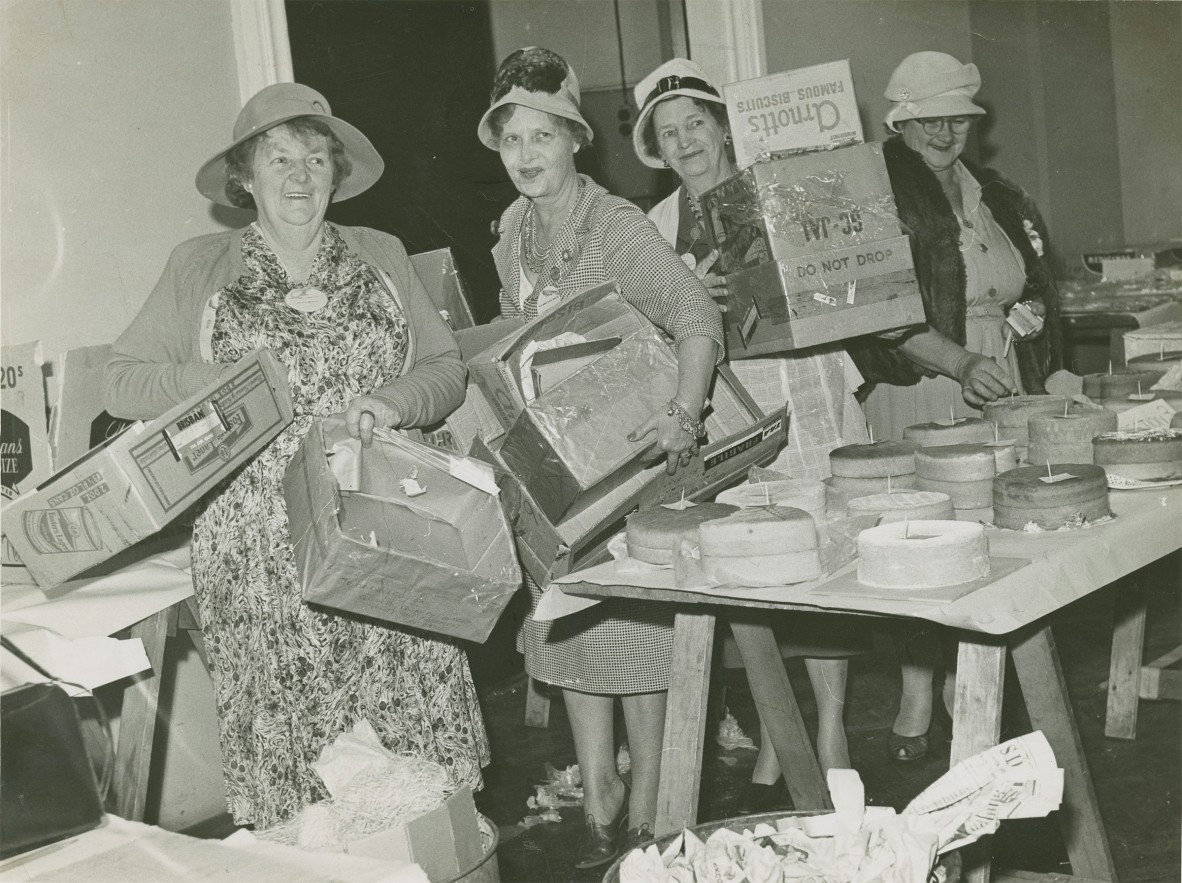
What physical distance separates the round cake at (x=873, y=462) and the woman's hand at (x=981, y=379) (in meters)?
0.75

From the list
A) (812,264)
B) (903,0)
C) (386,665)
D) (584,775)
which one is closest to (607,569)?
(386,665)

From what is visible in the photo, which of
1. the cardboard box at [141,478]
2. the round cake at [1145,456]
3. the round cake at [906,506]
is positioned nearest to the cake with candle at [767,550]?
the round cake at [906,506]

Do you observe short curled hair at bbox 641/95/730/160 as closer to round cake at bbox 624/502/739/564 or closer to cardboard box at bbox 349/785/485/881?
round cake at bbox 624/502/739/564

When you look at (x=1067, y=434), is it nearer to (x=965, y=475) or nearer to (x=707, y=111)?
(x=965, y=475)

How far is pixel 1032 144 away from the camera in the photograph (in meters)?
7.57

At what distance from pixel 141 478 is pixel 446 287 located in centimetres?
152

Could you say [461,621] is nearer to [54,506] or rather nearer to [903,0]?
[54,506]

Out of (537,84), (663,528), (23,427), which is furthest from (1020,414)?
(23,427)

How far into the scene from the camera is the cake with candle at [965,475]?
2605 millimetres

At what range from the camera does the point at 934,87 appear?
12.5ft

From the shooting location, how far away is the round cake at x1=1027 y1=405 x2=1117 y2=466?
2.74m

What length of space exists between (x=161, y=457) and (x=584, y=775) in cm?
144

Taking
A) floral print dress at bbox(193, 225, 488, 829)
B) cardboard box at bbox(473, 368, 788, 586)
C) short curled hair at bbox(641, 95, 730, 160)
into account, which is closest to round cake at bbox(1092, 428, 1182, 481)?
cardboard box at bbox(473, 368, 788, 586)

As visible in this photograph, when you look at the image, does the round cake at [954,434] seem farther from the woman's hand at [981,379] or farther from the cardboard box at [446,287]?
the cardboard box at [446,287]
